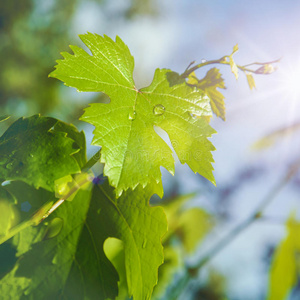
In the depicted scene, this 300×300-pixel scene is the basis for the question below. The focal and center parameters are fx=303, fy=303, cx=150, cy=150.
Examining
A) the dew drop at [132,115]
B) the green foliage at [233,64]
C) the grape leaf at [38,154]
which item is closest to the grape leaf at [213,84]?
the green foliage at [233,64]

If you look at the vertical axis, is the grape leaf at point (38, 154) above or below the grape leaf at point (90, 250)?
above

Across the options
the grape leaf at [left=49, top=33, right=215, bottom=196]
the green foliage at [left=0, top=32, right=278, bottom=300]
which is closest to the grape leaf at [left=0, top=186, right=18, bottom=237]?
the green foliage at [left=0, top=32, right=278, bottom=300]

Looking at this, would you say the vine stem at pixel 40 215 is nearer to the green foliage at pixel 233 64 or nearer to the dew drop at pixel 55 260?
the dew drop at pixel 55 260

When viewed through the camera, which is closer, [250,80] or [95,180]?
[95,180]

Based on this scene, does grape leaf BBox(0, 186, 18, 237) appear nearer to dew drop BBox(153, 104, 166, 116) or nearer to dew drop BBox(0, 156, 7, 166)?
dew drop BBox(0, 156, 7, 166)

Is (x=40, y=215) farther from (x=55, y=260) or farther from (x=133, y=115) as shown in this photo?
(x=133, y=115)

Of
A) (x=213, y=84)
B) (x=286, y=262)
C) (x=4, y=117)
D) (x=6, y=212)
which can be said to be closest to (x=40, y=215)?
(x=6, y=212)
